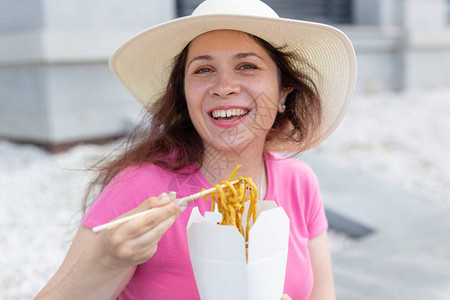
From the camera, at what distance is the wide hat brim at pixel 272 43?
1.44 metres

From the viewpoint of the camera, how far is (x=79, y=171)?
314 cm

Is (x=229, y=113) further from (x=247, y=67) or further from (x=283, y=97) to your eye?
(x=283, y=97)

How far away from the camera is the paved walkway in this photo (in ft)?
9.33

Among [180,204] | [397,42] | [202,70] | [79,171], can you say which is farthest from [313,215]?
[397,42]

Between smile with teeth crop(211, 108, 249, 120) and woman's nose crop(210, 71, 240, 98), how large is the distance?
0.14 ft

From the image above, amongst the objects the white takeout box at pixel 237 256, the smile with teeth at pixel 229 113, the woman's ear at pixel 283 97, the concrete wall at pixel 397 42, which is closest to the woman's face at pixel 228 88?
the smile with teeth at pixel 229 113

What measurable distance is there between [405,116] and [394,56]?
1779 millimetres

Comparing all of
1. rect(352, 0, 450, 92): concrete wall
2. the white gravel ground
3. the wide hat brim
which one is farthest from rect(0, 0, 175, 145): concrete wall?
rect(352, 0, 450, 92): concrete wall

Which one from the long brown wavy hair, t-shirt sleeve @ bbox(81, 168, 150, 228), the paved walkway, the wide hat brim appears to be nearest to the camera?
t-shirt sleeve @ bbox(81, 168, 150, 228)

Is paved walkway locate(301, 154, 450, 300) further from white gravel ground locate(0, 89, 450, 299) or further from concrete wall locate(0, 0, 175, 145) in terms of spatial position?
concrete wall locate(0, 0, 175, 145)

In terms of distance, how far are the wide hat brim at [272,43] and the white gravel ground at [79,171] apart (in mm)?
410

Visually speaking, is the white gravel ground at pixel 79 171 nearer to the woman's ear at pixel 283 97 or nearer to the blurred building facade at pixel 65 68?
the blurred building facade at pixel 65 68

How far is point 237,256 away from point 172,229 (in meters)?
0.38

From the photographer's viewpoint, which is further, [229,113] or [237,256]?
[229,113]
